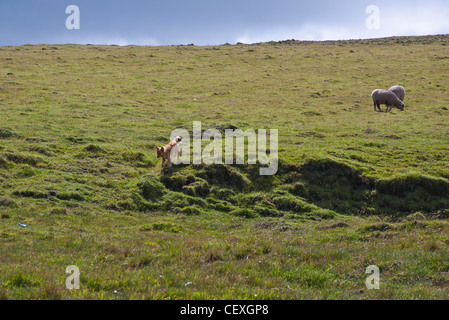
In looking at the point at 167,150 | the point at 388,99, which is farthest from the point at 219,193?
the point at 388,99

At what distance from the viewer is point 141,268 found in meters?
9.03

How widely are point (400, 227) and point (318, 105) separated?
2395 cm

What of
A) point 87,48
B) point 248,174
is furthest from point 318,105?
point 87,48

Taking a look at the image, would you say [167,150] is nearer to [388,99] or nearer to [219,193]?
[219,193]

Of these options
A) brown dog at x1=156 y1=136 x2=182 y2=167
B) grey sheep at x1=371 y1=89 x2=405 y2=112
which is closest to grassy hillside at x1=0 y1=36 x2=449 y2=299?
brown dog at x1=156 y1=136 x2=182 y2=167

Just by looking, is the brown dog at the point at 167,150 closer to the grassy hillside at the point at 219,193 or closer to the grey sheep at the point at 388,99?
the grassy hillside at the point at 219,193

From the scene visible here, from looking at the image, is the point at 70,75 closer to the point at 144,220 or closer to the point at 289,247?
the point at 144,220

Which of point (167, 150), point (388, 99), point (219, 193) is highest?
point (388, 99)

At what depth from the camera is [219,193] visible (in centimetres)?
1861

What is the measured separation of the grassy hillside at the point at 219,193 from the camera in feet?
28.1

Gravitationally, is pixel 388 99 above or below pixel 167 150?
above

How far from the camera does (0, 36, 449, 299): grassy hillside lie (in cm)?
858

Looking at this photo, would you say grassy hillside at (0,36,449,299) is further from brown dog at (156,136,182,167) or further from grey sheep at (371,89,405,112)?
grey sheep at (371,89,405,112)

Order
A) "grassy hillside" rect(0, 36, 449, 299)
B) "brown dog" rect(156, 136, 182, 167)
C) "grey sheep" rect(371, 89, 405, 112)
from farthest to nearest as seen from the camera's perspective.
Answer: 1. "grey sheep" rect(371, 89, 405, 112)
2. "brown dog" rect(156, 136, 182, 167)
3. "grassy hillside" rect(0, 36, 449, 299)
